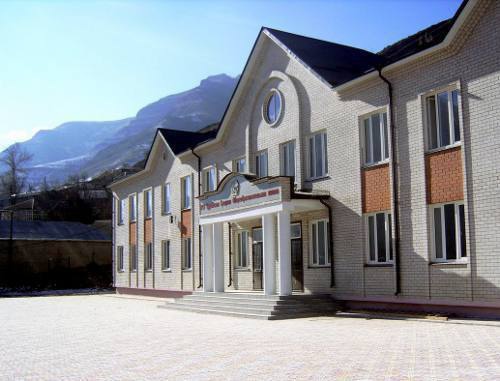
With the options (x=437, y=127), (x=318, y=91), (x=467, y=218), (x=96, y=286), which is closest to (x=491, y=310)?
(x=467, y=218)

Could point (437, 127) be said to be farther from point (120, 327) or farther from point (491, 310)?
point (120, 327)

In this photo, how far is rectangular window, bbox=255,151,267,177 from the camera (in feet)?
71.8

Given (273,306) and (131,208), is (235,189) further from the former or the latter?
(131,208)

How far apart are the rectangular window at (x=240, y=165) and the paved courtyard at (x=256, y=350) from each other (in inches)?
324

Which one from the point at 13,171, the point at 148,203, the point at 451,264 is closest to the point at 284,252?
the point at 451,264

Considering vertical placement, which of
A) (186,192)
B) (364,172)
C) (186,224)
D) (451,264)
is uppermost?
(186,192)

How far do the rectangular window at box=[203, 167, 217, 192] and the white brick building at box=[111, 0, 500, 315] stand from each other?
2.7 inches

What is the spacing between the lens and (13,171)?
8275 cm

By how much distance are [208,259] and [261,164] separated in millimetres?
3959

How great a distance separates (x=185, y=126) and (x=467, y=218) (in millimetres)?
163563

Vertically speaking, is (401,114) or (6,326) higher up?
(401,114)

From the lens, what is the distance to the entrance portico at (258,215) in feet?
57.6

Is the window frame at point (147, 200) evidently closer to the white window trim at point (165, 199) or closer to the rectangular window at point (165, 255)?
the white window trim at point (165, 199)

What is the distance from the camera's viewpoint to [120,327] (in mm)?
15688
